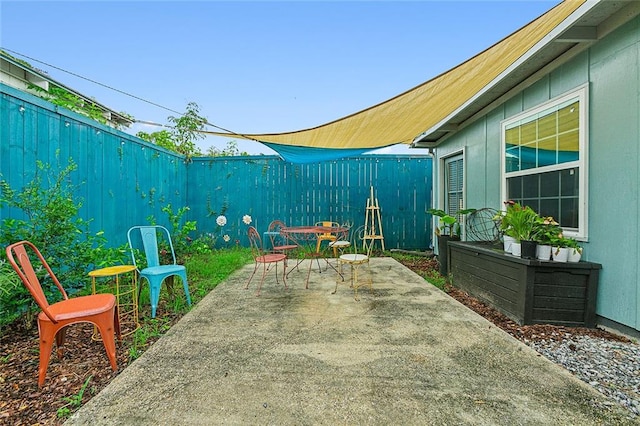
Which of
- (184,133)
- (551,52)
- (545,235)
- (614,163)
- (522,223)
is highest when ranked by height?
(184,133)

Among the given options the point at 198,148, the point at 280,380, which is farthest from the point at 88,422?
the point at 198,148

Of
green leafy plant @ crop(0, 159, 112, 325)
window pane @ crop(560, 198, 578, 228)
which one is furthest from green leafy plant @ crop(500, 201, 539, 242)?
green leafy plant @ crop(0, 159, 112, 325)

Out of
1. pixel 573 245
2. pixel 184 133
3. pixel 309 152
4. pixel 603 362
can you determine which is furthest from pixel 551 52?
pixel 184 133

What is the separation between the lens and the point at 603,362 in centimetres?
182

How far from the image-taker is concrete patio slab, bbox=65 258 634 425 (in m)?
1.33

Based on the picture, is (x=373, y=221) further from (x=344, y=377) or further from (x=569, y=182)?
(x=344, y=377)

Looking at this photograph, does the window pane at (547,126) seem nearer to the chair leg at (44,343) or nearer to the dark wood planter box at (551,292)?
the dark wood planter box at (551,292)

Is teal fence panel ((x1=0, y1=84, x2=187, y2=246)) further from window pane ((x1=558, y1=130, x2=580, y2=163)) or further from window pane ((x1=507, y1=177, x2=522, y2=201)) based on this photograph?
window pane ((x1=507, y1=177, x2=522, y2=201))

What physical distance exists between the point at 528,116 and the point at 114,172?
5.33m

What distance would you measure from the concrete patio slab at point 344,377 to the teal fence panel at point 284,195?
3.75 m

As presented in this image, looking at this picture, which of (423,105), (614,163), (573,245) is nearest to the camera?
(614,163)

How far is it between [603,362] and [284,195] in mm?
5484

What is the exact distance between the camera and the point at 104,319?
5.62 feet

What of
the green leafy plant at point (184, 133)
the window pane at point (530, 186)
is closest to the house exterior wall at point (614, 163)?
the window pane at point (530, 186)
